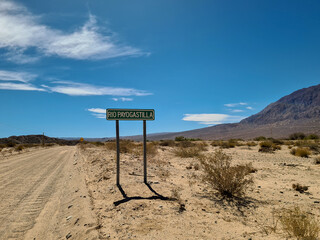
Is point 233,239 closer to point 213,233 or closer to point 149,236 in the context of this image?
point 213,233

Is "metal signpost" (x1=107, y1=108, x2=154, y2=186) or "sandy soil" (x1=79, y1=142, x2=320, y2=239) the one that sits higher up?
"metal signpost" (x1=107, y1=108, x2=154, y2=186)

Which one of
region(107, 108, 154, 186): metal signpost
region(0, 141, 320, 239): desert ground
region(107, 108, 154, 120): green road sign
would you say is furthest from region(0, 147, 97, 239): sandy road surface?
region(107, 108, 154, 120): green road sign

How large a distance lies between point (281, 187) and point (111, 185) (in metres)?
6.15

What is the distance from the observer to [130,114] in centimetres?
768

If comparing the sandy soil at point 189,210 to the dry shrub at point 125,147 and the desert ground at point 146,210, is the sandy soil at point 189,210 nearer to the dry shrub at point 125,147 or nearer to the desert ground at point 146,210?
→ the desert ground at point 146,210

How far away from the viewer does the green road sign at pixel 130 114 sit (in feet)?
24.3

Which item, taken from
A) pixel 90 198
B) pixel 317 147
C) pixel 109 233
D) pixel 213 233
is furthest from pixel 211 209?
pixel 317 147

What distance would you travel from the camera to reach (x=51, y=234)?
4574mm

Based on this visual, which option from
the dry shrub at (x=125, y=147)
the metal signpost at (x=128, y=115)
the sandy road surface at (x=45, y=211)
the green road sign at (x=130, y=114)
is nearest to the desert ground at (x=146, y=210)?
the sandy road surface at (x=45, y=211)

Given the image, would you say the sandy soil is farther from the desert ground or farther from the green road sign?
the green road sign

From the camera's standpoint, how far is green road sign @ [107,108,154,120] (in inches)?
291

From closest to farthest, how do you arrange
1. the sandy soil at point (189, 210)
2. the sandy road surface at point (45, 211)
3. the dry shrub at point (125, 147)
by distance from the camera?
1. the sandy soil at point (189, 210)
2. the sandy road surface at point (45, 211)
3. the dry shrub at point (125, 147)

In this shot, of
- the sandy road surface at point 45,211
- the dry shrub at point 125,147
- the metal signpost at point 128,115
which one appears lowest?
the sandy road surface at point 45,211

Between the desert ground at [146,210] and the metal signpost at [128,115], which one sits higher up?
the metal signpost at [128,115]
